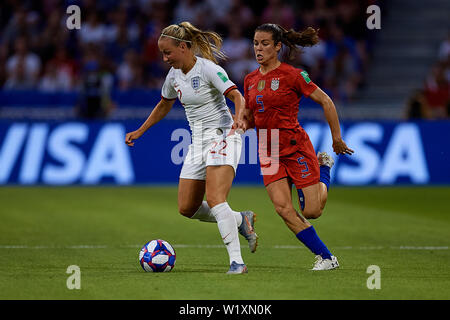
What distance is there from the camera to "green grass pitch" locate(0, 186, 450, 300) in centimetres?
680

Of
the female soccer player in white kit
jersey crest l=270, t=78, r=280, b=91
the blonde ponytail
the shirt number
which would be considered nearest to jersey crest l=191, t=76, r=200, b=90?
the female soccer player in white kit

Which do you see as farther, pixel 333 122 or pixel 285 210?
pixel 285 210

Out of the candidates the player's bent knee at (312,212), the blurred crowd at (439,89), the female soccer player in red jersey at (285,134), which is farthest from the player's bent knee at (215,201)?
the blurred crowd at (439,89)

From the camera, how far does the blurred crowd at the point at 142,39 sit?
19766mm

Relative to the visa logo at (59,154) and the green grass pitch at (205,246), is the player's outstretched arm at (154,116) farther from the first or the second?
the visa logo at (59,154)

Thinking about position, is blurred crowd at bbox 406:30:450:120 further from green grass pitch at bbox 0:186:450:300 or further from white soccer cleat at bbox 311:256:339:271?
white soccer cleat at bbox 311:256:339:271

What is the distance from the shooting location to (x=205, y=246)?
32.3 feet

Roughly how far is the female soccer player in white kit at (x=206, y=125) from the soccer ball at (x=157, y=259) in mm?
542

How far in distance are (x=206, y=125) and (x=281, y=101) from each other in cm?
74

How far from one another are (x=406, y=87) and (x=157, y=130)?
25.6 feet

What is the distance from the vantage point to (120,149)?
16750 millimetres

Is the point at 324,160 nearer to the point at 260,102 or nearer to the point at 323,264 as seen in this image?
the point at 260,102

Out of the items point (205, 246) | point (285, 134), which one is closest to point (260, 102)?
point (285, 134)
